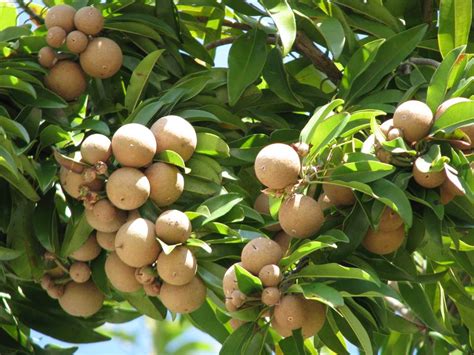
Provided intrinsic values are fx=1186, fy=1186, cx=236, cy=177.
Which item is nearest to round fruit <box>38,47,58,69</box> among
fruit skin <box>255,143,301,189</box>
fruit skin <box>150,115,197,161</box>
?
fruit skin <box>150,115,197,161</box>

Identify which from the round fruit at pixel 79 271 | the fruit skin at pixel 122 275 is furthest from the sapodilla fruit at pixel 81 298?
the fruit skin at pixel 122 275

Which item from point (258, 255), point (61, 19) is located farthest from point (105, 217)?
point (61, 19)

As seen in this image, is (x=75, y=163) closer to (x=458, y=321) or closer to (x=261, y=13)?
(x=261, y=13)

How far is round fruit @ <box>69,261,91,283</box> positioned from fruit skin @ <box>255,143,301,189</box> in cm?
50

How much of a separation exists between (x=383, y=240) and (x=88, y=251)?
1.88 feet

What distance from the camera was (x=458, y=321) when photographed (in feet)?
9.46

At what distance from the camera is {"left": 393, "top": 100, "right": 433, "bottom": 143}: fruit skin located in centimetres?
194

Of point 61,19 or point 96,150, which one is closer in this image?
point 96,150

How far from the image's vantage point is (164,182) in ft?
6.70

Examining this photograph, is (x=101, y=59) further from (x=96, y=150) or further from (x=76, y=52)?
(x=96, y=150)

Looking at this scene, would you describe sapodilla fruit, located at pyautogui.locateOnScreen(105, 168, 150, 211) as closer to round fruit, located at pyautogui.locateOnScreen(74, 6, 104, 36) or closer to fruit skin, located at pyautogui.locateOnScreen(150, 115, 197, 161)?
fruit skin, located at pyautogui.locateOnScreen(150, 115, 197, 161)

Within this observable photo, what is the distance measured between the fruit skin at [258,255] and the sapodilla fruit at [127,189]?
214 millimetres

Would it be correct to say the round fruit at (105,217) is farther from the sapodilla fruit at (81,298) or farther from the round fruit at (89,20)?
the round fruit at (89,20)

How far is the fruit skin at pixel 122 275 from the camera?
2.05 metres
